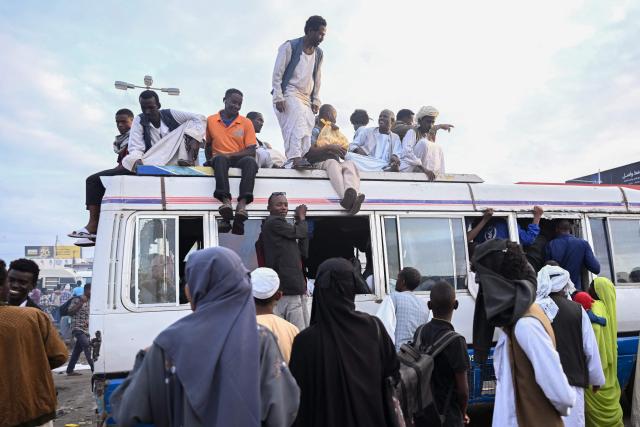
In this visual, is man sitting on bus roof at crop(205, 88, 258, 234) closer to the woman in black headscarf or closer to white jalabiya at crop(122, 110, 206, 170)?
white jalabiya at crop(122, 110, 206, 170)

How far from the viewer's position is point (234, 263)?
2.07m

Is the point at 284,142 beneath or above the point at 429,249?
above

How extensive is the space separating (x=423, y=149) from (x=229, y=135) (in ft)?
7.95

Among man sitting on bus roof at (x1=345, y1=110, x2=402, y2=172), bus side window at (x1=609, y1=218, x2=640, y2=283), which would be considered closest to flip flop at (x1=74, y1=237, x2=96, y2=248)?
man sitting on bus roof at (x1=345, y1=110, x2=402, y2=172)

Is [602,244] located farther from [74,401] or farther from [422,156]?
[74,401]

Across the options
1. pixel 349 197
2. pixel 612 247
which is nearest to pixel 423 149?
pixel 349 197

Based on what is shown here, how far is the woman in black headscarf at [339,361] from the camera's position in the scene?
96.4 inches

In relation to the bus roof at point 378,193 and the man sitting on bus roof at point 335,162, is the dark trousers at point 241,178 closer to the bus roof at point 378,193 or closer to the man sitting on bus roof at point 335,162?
the bus roof at point 378,193

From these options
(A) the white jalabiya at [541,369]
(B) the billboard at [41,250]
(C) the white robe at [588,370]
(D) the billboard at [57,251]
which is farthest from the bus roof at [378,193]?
(B) the billboard at [41,250]

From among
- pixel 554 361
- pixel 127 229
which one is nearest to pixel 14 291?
pixel 127 229

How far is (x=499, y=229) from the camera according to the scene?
5.92 m

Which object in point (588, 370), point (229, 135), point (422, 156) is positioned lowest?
point (588, 370)

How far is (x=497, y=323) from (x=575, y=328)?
1.07 m

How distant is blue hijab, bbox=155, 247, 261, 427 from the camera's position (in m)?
1.89
